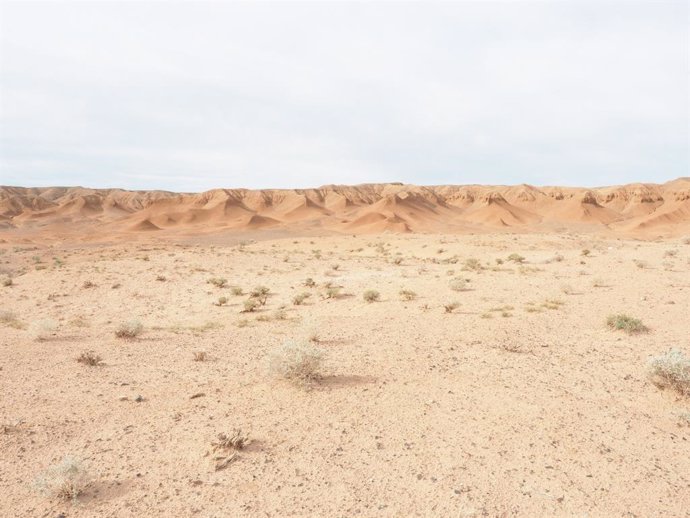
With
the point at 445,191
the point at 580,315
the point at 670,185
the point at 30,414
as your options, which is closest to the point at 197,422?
the point at 30,414

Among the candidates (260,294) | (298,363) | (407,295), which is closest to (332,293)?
(407,295)

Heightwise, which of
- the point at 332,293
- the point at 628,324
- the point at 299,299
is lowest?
the point at 299,299

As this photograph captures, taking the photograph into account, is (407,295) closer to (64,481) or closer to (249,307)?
(249,307)

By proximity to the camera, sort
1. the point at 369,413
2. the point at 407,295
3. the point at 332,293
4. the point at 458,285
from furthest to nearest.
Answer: the point at 458,285
the point at 332,293
the point at 407,295
the point at 369,413

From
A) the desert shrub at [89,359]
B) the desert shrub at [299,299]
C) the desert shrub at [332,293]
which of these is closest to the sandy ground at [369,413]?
the desert shrub at [89,359]

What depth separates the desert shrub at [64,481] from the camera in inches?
168

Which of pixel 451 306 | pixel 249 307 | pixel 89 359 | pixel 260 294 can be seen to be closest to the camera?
pixel 89 359

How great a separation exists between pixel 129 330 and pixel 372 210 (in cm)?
6610

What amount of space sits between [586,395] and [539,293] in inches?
288

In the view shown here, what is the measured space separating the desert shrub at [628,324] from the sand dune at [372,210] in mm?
48516

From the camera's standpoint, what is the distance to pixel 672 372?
6.45 metres

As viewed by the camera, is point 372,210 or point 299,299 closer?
point 299,299

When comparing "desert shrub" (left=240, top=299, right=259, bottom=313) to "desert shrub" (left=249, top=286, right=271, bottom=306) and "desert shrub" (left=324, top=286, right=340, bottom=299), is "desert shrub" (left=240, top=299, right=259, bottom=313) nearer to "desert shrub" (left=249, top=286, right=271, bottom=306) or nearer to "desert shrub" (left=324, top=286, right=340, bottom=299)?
"desert shrub" (left=249, top=286, right=271, bottom=306)

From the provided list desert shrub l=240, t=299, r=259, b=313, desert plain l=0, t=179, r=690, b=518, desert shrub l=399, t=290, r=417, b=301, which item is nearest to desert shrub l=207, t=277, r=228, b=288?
desert plain l=0, t=179, r=690, b=518
